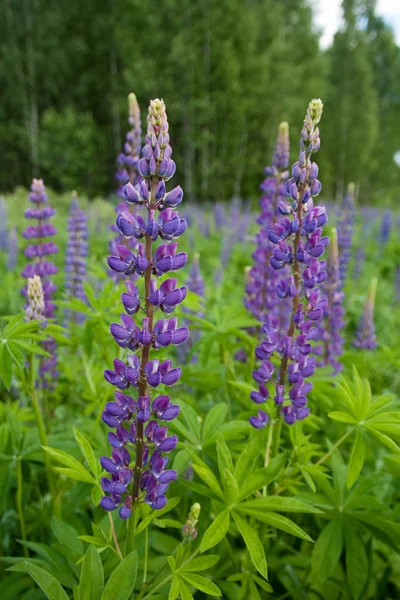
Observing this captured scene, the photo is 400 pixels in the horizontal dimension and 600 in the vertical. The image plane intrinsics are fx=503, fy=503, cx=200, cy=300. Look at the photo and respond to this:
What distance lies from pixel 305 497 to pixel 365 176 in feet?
107

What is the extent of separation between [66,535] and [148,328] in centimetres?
84

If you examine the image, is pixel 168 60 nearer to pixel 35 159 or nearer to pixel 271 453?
pixel 35 159

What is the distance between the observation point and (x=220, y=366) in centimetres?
242

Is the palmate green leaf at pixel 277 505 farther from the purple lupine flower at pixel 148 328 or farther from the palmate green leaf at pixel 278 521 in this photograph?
the purple lupine flower at pixel 148 328

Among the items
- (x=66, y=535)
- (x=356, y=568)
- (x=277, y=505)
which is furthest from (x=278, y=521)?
(x=66, y=535)

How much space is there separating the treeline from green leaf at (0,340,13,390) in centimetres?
1906

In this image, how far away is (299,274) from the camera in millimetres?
1652

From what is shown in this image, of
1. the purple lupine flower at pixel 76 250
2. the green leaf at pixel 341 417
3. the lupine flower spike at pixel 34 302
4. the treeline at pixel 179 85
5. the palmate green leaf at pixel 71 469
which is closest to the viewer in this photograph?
the palmate green leaf at pixel 71 469

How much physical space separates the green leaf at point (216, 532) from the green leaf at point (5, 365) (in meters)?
0.72

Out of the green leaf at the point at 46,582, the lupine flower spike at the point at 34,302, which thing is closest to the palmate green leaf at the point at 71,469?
the green leaf at the point at 46,582

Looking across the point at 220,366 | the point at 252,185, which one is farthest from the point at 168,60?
the point at 220,366

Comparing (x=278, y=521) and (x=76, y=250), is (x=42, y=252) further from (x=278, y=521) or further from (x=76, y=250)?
(x=278, y=521)

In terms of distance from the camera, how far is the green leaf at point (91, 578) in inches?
47.6

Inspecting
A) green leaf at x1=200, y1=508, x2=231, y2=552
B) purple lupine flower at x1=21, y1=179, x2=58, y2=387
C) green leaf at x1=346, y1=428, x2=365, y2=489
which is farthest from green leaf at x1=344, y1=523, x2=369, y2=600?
purple lupine flower at x1=21, y1=179, x2=58, y2=387
